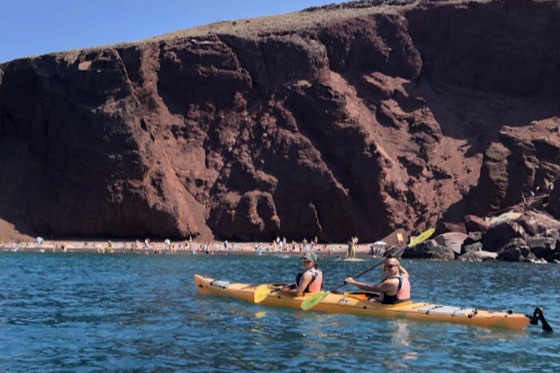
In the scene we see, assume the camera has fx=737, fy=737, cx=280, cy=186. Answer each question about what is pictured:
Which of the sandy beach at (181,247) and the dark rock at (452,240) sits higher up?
the dark rock at (452,240)

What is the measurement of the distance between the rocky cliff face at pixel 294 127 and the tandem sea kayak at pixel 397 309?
49.3 m

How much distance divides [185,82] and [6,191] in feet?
71.8

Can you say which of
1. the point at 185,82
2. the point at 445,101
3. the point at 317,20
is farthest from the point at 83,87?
the point at 445,101

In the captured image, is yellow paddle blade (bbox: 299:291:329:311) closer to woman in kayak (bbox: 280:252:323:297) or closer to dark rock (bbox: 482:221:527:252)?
woman in kayak (bbox: 280:252:323:297)

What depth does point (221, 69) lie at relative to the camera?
261 ft

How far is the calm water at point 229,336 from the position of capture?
14109mm

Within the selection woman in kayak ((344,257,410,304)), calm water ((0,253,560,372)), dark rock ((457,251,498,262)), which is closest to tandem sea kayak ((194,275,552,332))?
woman in kayak ((344,257,410,304))

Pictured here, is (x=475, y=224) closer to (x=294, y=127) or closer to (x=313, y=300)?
(x=294, y=127)

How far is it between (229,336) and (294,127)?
198 feet

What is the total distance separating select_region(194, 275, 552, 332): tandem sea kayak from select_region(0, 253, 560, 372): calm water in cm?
29

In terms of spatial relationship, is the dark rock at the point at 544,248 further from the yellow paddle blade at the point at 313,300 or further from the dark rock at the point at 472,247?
the yellow paddle blade at the point at 313,300

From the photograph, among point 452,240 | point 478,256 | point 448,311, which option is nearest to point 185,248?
point 452,240

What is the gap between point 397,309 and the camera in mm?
19812

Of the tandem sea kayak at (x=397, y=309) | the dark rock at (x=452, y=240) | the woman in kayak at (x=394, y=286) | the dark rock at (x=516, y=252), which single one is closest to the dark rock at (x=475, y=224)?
the dark rock at (x=452, y=240)
